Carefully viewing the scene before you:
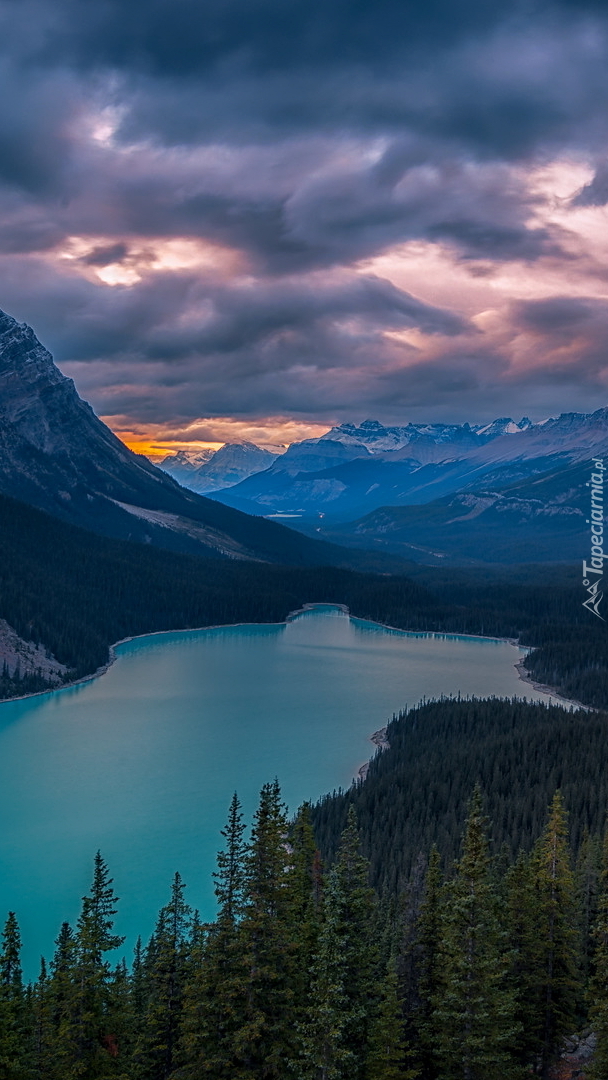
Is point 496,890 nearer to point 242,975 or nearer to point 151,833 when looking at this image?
point 242,975

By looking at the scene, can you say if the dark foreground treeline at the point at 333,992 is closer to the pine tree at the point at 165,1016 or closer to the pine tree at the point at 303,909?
the pine tree at the point at 165,1016

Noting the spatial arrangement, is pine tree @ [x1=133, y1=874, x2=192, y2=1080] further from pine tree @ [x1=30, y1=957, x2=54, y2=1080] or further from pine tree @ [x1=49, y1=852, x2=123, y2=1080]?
pine tree @ [x1=30, y1=957, x2=54, y2=1080]

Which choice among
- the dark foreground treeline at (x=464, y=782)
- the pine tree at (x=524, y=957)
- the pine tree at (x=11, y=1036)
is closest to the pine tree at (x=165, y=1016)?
the pine tree at (x=11, y=1036)

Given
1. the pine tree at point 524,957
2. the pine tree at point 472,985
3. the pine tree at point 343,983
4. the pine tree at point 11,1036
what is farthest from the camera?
the pine tree at point 524,957

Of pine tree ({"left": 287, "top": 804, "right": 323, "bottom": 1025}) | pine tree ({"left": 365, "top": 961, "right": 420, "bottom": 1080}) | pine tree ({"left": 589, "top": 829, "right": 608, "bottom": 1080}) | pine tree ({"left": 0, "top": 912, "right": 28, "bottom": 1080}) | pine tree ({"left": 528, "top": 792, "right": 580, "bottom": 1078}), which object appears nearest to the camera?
pine tree ({"left": 365, "top": 961, "right": 420, "bottom": 1080})

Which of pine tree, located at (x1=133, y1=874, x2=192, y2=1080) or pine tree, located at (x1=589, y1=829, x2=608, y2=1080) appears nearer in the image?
pine tree, located at (x1=589, y1=829, x2=608, y2=1080)

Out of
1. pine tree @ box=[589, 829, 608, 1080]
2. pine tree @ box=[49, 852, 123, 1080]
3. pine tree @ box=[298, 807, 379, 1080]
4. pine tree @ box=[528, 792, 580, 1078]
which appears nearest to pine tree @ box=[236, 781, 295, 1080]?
pine tree @ box=[298, 807, 379, 1080]

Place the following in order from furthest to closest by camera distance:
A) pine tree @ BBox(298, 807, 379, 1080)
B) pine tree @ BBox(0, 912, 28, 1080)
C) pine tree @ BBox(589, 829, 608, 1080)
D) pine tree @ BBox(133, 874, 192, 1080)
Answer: pine tree @ BBox(133, 874, 192, 1080) → pine tree @ BBox(589, 829, 608, 1080) → pine tree @ BBox(0, 912, 28, 1080) → pine tree @ BBox(298, 807, 379, 1080)
